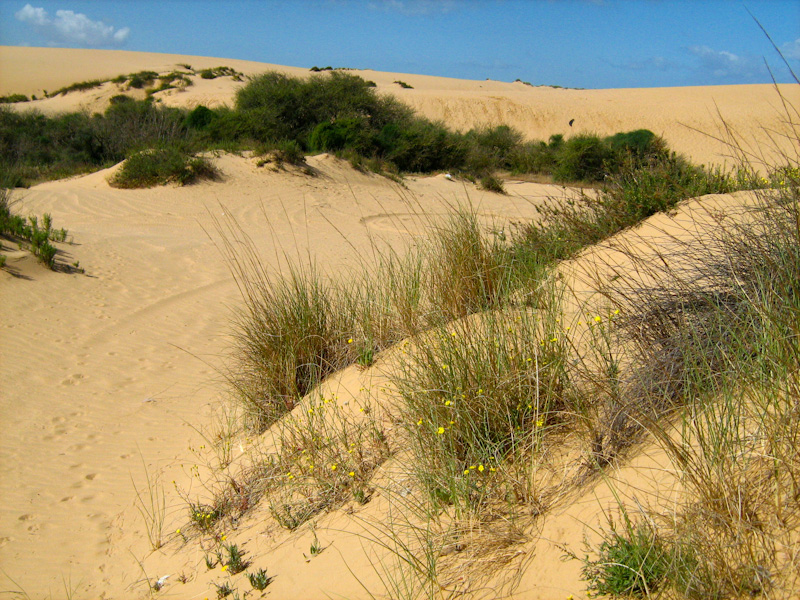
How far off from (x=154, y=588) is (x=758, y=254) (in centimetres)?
356

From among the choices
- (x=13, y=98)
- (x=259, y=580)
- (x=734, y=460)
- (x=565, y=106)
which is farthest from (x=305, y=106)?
(x=13, y=98)

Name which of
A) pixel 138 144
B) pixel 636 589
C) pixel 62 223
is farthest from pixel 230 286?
pixel 138 144

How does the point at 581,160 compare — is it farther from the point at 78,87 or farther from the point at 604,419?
the point at 78,87

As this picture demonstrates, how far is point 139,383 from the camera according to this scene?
19.2 feet

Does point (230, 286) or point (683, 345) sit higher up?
point (683, 345)

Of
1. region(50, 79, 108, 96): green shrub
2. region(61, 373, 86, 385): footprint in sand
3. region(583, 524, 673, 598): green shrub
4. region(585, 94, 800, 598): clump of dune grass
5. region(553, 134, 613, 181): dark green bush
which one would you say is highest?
region(50, 79, 108, 96): green shrub

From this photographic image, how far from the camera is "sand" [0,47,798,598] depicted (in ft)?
9.57

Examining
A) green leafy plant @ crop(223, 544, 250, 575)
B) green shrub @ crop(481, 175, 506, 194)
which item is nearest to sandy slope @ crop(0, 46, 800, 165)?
green shrub @ crop(481, 175, 506, 194)

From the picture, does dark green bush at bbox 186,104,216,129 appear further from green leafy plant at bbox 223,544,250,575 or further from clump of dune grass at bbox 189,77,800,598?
green leafy plant at bbox 223,544,250,575

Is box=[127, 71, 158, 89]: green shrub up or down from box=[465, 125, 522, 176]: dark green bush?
up

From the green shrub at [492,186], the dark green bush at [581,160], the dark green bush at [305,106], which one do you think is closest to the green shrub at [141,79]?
the dark green bush at [305,106]

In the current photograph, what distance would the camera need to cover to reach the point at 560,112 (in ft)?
123

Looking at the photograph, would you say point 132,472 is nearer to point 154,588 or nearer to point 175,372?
point 154,588

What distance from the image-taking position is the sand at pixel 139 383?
2.92 meters
